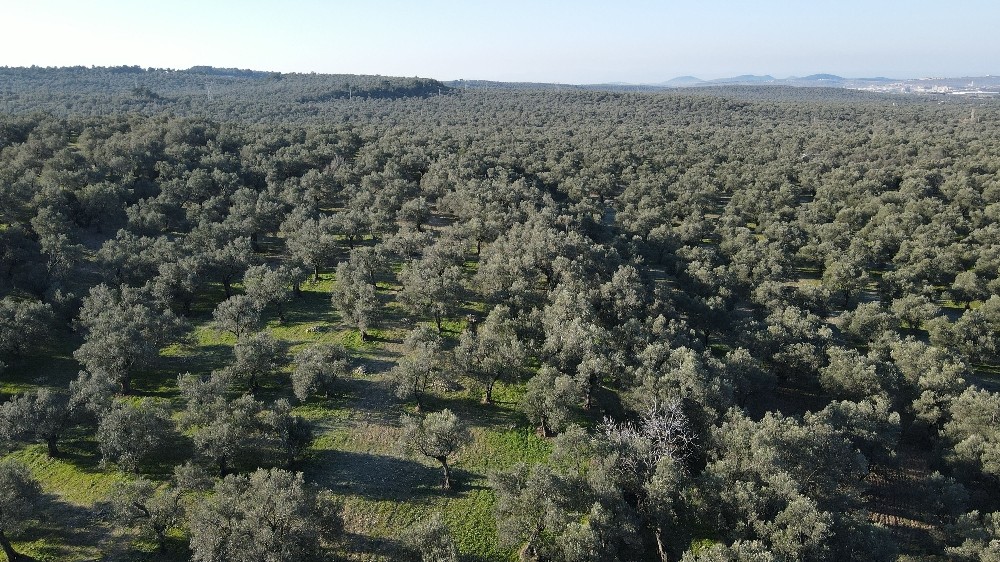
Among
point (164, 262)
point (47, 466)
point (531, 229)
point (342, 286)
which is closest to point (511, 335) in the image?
point (342, 286)

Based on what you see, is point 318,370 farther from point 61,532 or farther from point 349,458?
point 61,532

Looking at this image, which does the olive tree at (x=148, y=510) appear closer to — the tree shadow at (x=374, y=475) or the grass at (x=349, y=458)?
the grass at (x=349, y=458)

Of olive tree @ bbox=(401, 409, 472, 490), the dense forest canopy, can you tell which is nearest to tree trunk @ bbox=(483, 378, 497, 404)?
the dense forest canopy

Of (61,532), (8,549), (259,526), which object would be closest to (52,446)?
(61,532)

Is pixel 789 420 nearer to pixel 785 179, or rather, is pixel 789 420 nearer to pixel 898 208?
pixel 898 208

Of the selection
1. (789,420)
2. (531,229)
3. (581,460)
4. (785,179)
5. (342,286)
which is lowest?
(581,460)

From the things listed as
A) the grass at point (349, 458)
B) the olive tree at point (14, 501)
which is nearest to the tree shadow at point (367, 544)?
the grass at point (349, 458)
